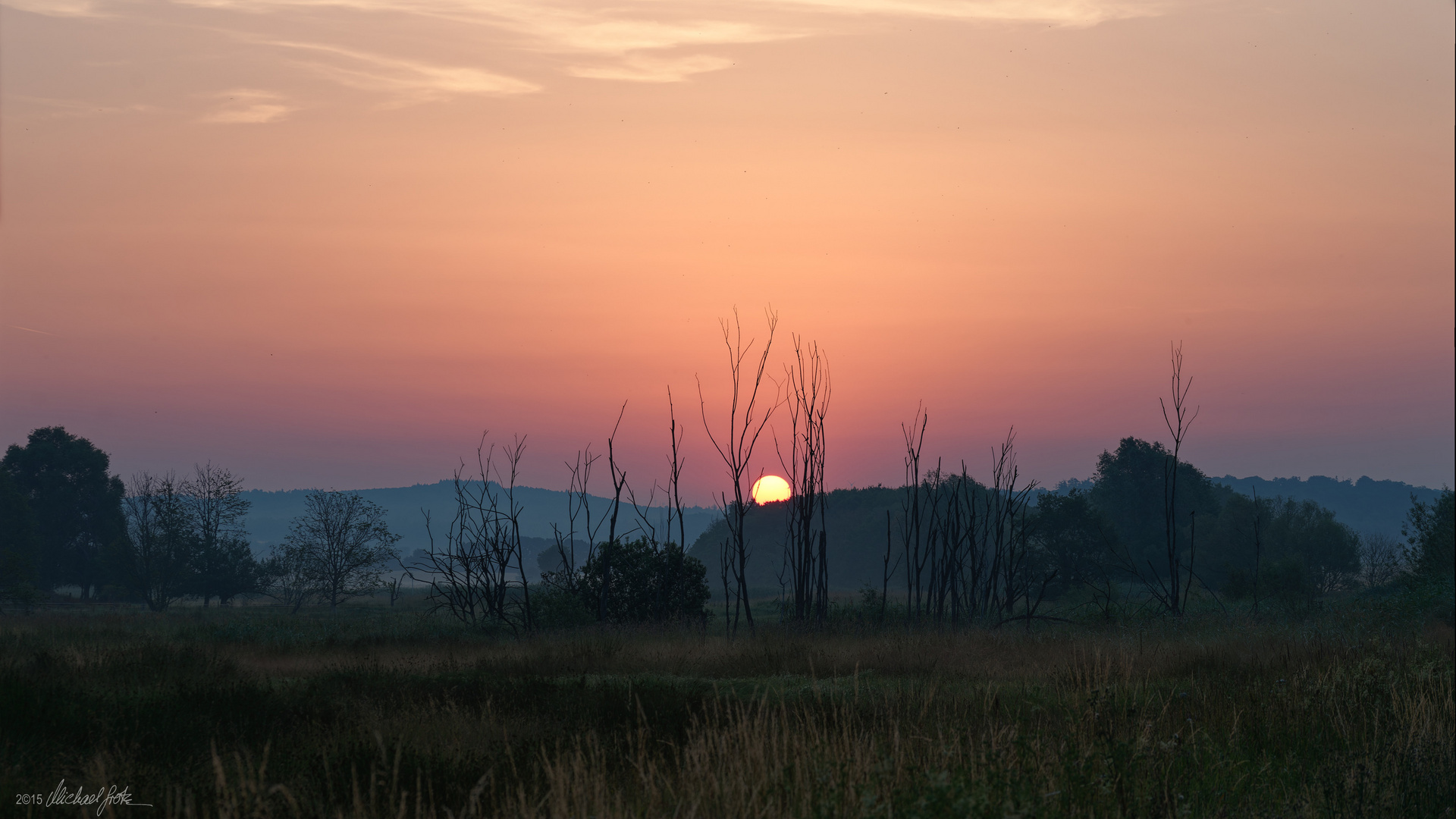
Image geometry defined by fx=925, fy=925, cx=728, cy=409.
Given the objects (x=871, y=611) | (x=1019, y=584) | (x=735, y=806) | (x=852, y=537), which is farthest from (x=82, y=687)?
(x=852, y=537)

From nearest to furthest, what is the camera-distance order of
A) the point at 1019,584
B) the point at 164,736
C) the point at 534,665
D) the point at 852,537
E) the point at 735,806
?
the point at 735,806
the point at 164,736
the point at 534,665
the point at 1019,584
the point at 852,537

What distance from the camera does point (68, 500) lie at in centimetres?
5216

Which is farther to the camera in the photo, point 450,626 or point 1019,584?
point 1019,584

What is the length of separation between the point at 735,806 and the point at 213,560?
51248 mm

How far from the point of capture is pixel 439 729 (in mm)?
8422

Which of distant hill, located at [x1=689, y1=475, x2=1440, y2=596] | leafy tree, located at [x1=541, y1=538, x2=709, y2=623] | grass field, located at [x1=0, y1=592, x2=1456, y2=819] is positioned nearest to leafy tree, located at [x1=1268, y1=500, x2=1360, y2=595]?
distant hill, located at [x1=689, y1=475, x2=1440, y2=596]

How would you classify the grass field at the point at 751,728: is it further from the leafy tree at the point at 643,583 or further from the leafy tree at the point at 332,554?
the leafy tree at the point at 332,554

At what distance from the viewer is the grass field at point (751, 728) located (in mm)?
5367

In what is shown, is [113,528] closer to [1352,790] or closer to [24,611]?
[24,611]

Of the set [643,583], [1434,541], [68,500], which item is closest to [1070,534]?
[1434,541]

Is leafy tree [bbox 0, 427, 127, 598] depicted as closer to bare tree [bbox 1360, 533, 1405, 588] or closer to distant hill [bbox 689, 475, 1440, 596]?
distant hill [bbox 689, 475, 1440, 596]

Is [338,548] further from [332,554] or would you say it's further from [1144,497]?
[1144,497]
